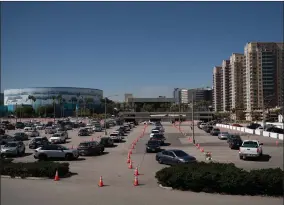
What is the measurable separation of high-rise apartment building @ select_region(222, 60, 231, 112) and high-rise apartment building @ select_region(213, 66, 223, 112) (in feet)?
28.7

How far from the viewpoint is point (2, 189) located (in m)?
15.0

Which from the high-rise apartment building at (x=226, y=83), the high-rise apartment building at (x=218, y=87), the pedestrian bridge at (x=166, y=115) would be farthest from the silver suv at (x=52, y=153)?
the high-rise apartment building at (x=218, y=87)

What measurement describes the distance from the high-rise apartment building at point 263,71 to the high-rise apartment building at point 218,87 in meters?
43.9

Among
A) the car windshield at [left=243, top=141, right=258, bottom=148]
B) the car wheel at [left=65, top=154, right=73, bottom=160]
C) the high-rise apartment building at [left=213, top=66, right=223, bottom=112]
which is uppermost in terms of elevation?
the high-rise apartment building at [left=213, top=66, right=223, bottom=112]

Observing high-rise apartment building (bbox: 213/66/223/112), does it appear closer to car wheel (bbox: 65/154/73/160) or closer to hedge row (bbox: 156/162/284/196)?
car wheel (bbox: 65/154/73/160)

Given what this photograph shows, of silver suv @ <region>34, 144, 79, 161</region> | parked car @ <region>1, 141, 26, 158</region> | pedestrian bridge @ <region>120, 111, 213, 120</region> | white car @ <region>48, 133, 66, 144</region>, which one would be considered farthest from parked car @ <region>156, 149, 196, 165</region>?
pedestrian bridge @ <region>120, 111, 213, 120</region>

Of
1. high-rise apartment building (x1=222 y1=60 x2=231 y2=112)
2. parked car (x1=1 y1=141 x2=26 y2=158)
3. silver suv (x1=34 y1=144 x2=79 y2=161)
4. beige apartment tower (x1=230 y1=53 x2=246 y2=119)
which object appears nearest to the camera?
silver suv (x1=34 y1=144 x2=79 y2=161)

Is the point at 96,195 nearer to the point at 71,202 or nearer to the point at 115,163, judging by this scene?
the point at 71,202

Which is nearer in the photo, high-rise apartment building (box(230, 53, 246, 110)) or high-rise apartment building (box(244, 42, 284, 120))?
high-rise apartment building (box(244, 42, 284, 120))

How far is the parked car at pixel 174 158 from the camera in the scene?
79.6 ft

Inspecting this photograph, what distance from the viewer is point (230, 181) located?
14914mm

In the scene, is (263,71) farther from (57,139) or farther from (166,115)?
(57,139)

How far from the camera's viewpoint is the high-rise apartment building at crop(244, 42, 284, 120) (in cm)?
12356

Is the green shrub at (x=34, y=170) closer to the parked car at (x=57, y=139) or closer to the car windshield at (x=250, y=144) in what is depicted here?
the car windshield at (x=250, y=144)
